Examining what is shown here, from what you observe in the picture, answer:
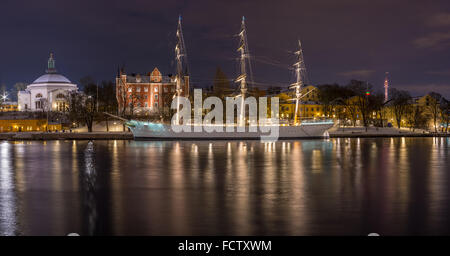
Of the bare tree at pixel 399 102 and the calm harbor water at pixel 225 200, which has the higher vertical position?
the bare tree at pixel 399 102

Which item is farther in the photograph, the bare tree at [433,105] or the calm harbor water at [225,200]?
the bare tree at [433,105]

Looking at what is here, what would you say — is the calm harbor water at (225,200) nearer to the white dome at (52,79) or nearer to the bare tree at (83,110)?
the bare tree at (83,110)

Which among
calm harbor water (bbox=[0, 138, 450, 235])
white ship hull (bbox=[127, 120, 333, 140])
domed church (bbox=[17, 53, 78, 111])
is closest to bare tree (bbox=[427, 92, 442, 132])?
white ship hull (bbox=[127, 120, 333, 140])

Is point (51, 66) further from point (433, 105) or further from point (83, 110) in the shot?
point (433, 105)

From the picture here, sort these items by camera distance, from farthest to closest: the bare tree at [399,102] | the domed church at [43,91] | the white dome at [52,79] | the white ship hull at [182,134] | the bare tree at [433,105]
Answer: the white dome at [52,79], the domed church at [43,91], the bare tree at [433,105], the bare tree at [399,102], the white ship hull at [182,134]

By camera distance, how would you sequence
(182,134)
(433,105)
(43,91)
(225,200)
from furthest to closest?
(43,91) → (433,105) → (182,134) → (225,200)

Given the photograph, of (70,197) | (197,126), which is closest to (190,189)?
(70,197)

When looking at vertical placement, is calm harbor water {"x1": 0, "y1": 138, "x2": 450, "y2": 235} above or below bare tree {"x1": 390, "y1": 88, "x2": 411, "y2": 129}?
below

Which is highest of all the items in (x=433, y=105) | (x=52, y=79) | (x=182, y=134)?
(x=52, y=79)

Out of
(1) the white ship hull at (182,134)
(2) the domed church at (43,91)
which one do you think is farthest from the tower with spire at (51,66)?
(1) the white ship hull at (182,134)

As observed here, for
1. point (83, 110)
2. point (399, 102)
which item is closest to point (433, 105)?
point (399, 102)

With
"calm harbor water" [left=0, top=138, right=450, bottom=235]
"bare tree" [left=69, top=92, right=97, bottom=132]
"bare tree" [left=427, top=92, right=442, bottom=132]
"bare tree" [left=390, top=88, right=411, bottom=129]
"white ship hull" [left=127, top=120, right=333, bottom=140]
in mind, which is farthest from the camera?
"bare tree" [left=427, top=92, right=442, bottom=132]

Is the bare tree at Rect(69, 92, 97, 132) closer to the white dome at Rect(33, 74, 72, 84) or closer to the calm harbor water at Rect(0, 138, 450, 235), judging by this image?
the white dome at Rect(33, 74, 72, 84)

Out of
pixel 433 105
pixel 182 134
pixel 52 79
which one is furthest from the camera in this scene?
pixel 52 79
